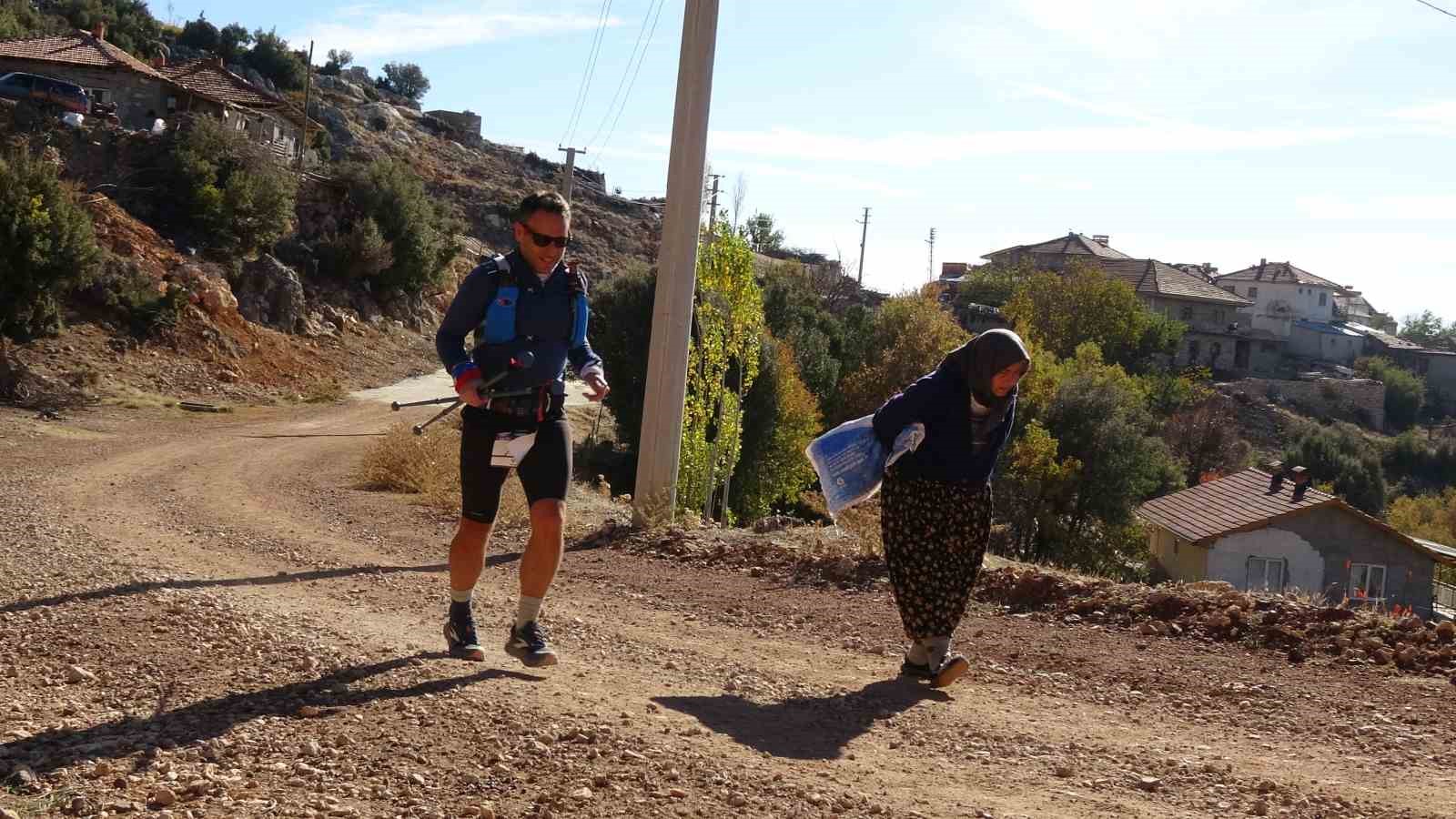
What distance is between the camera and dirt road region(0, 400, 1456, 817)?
13.0 feet

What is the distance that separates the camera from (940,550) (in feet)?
19.5

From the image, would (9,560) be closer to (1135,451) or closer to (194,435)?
(194,435)

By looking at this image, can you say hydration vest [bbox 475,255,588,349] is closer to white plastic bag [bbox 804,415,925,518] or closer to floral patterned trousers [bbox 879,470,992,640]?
white plastic bag [bbox 804,415,925,518]

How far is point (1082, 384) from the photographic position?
148 feet

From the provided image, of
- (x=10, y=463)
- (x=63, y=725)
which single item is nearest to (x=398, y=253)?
(x=10, y=463)

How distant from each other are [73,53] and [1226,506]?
130ft

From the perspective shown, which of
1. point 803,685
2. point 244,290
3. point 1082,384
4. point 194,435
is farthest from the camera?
point 1082,384

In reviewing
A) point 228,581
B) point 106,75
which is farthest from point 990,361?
point 106,75

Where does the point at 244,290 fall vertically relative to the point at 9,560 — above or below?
above

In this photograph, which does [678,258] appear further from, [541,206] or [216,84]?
[216,84]

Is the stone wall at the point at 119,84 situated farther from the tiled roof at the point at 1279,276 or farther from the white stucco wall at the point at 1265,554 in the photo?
the tiled roof at the point at 1279,276

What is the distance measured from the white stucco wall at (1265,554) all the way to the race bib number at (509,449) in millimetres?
31153

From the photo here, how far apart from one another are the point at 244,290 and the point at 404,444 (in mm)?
23719

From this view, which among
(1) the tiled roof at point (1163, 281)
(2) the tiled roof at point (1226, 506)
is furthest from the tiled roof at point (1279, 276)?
(2) the tiled roof at point (1226, 506)
